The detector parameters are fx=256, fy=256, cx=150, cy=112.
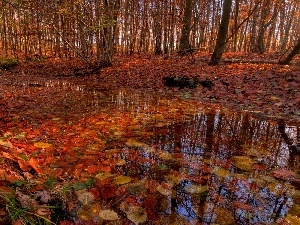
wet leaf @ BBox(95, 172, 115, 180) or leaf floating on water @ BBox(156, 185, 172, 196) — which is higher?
wet leaf @ BBox(95, 172, 115, 180)

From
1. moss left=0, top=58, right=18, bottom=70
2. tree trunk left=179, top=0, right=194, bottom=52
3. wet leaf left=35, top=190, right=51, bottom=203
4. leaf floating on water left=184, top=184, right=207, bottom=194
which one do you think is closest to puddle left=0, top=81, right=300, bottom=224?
leaf floating on water left=184, top=184, right=207, bottom=194

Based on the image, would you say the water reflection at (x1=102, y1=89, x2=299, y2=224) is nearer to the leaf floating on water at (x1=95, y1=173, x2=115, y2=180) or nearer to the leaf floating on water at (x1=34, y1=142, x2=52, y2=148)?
the leaf floating on water at (x1=95, y1=173, x2=115, y2=180)

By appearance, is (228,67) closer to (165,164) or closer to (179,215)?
(165,164)

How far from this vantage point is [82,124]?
3803 millimetres

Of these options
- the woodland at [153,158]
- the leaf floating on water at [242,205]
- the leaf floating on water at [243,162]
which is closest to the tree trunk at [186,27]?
the woodland at [153,158]

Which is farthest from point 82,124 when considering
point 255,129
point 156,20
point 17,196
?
point 156,20

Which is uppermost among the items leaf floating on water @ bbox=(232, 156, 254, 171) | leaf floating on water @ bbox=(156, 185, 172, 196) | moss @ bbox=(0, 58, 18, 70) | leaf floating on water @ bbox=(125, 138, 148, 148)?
moss @ bbox=(0, 58, 18, 70)

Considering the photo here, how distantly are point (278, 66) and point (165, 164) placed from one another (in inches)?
286

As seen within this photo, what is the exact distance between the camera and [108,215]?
5.73ft

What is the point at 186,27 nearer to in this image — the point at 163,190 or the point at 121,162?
the point at 121,162

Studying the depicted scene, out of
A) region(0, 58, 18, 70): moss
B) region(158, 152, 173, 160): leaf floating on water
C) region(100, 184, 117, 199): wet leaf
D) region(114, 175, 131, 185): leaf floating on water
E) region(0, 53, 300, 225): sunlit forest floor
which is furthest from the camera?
region(0, 58, 18, 70): moss

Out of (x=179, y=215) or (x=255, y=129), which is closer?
(x=179, y=215)

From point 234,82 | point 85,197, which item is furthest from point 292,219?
point 234,82

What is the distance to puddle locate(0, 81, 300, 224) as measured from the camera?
1836mm
